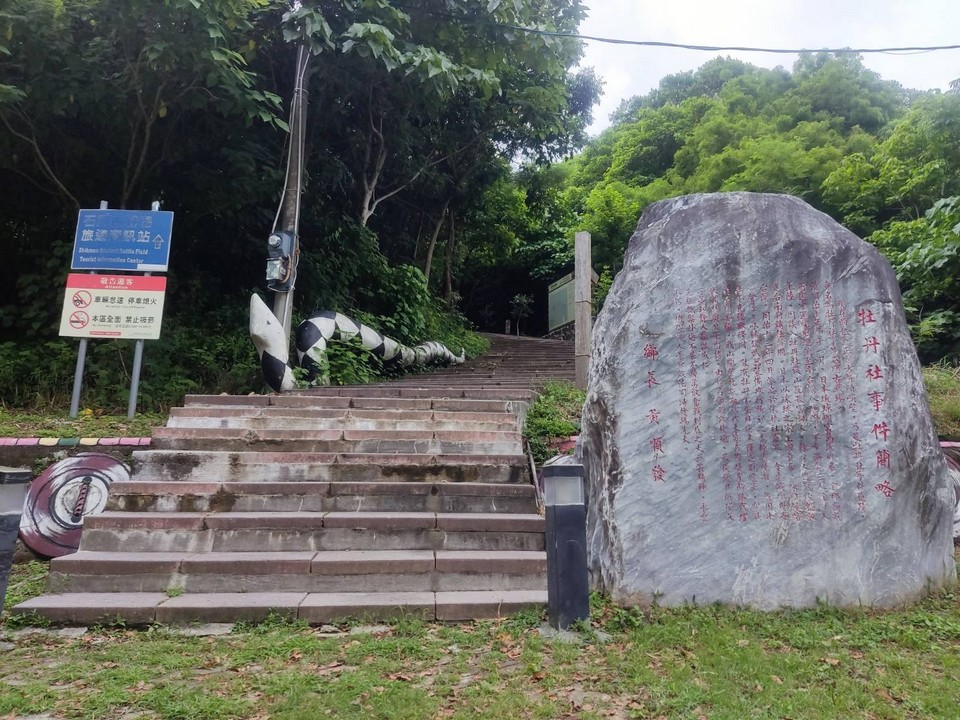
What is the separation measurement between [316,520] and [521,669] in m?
2.08

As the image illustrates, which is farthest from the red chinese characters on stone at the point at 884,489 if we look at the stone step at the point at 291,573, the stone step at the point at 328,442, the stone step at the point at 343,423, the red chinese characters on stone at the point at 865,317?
the stone step at the point at 343,423

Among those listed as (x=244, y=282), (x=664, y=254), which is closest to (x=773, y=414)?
(x=664, y=254)

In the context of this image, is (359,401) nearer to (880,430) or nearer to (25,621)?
(25,621)

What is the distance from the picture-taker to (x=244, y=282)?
10859 mm

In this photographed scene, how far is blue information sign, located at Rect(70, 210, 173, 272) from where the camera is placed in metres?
7.03

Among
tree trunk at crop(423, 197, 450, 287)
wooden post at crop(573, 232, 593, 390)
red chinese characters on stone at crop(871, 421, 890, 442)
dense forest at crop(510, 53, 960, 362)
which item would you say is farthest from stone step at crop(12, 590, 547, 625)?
tree trunk at crop(423, 197, 450, 287)

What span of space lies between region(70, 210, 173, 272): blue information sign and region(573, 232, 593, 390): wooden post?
4887 millimetres

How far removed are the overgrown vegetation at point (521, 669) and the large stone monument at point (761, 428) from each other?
Result: 0.89 feet

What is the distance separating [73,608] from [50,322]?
6323 millimetres

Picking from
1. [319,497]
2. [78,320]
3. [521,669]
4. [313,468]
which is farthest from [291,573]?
[78,320]

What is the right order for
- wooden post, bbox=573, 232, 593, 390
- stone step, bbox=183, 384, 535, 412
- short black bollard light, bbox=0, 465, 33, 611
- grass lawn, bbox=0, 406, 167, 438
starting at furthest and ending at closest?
wooden post, bbox=573, 232, 593, 390, stone step, bbox=183, 384, 535, 412, grass lawn, bbox=0, 406, 167, 438, short black bollard light, bbox=0, 465, 33, 611

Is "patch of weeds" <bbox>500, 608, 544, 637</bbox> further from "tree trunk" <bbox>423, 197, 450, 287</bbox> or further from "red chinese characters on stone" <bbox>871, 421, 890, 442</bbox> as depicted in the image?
"tree trunk" <bbox>423, 197, 450, 287</bbox>

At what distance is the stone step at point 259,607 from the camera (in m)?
3.82

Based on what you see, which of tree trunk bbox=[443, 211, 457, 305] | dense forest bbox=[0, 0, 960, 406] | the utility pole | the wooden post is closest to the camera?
dense forest bbox=[0, 0, 960, 406]
